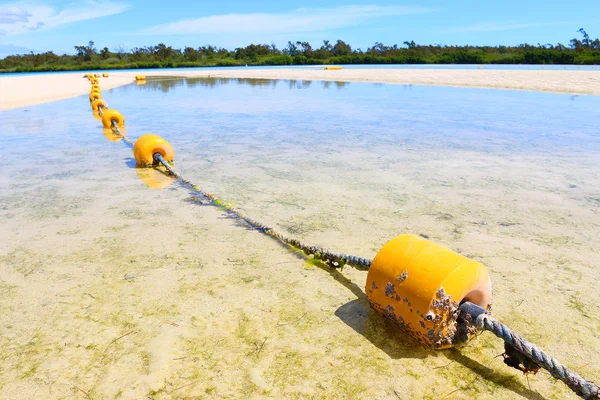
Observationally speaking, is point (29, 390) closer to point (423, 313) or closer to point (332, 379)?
point (332, 379)

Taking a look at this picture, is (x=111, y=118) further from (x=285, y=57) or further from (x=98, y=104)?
(x=285, y=57)

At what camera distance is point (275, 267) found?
3340 mm

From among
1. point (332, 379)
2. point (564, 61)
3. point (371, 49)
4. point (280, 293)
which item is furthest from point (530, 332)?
point (371, 49)

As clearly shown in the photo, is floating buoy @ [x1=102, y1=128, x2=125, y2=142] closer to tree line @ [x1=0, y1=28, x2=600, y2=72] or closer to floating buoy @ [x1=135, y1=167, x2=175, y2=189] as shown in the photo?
A: floating buoy @ [x1=135, y1=167, x2=175, y2=189]

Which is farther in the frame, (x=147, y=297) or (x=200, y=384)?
(x=147, y=297)

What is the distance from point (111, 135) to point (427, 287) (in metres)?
9.32

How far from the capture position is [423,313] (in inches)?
85.4

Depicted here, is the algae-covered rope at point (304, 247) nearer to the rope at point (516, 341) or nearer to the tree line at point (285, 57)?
the rope at point (516, 341)

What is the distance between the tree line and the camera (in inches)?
2682

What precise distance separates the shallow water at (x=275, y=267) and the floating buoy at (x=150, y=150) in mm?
266

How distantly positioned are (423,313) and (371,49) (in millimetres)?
88797

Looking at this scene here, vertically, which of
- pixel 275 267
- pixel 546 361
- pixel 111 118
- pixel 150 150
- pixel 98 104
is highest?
pixel 98 104

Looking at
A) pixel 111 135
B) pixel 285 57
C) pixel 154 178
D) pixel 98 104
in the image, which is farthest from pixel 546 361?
pixel 285 57

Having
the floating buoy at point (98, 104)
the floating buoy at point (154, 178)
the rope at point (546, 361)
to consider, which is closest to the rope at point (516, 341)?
the rope at point (546, 361)
